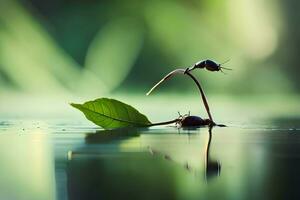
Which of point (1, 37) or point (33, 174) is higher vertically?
point (1, 37)

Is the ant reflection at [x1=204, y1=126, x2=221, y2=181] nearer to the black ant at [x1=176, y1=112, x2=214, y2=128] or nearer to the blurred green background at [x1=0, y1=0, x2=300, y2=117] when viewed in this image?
the black ant at [x1=176, y1=112, x2=214, y2=128]

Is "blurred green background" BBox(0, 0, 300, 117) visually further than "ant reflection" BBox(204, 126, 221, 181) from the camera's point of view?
Yes

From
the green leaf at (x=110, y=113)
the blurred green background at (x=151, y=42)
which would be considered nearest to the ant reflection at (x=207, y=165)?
the green leaf at (x=110, y=113)

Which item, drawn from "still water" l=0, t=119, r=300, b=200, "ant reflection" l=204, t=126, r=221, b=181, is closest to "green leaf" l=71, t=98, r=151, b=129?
"still water" l=0, t=119, r=300, b=200

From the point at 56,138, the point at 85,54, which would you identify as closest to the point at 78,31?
the point at 85,54

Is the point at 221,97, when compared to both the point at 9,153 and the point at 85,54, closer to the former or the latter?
the point at 85,54

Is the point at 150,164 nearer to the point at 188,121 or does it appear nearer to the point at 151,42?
the point at 188,121

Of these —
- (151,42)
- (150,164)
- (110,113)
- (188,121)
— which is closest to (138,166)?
(150,164)
